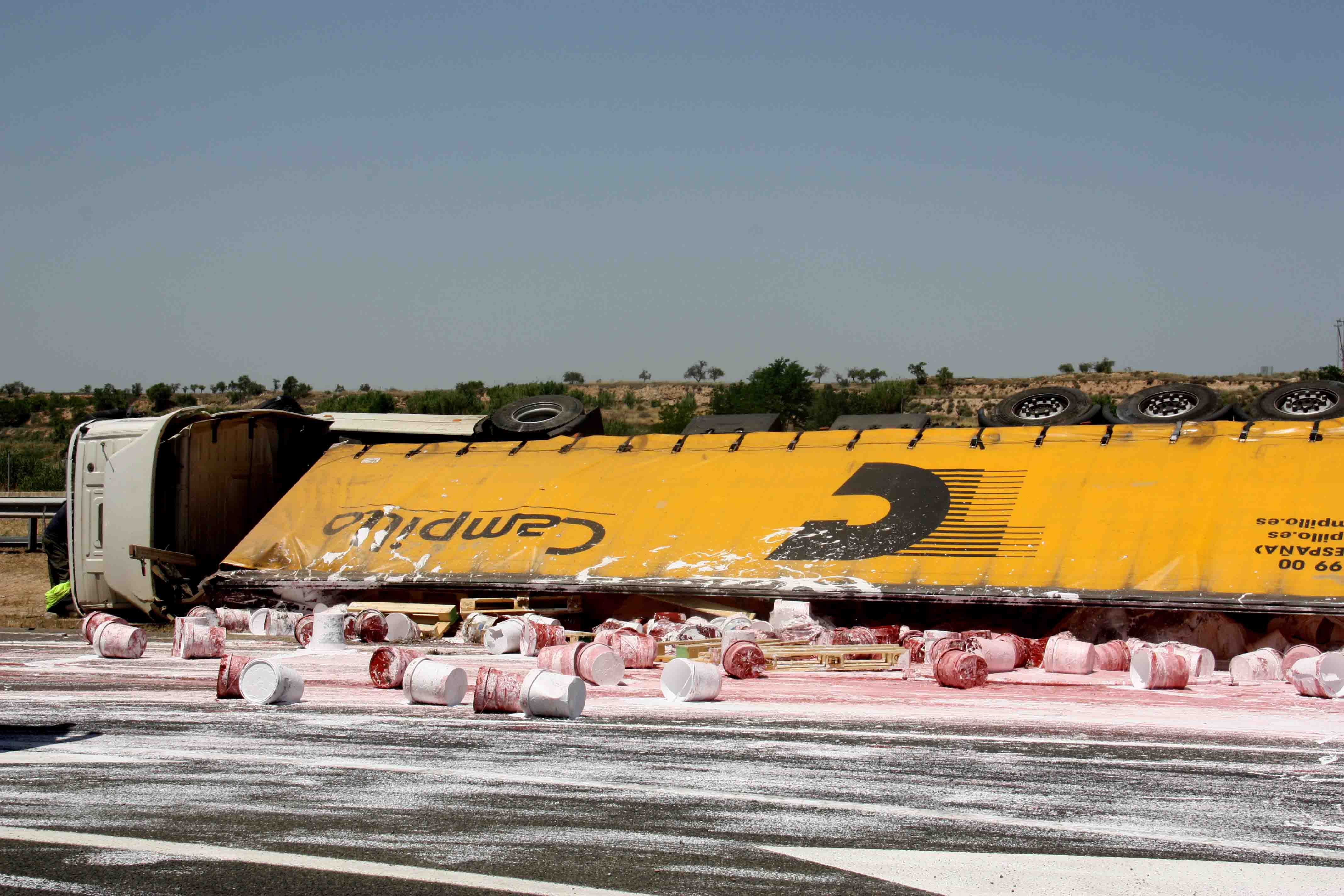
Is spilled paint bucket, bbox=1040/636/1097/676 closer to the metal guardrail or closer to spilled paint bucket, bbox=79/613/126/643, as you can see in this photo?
spilled paint bucket, bbox=79/613/126/643

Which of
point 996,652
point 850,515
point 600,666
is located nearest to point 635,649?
point 600,666

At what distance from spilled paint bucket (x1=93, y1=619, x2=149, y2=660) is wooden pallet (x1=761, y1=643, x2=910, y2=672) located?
19.4 feet

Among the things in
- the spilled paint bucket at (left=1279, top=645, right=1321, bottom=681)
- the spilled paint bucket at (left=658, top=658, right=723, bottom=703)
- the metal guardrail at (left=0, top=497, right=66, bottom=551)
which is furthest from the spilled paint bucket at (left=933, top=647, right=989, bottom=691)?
the metal guardrail at (left=0, top=497, right=66, bottom=551)

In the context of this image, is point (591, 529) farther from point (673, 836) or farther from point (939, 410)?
point (939, 410)

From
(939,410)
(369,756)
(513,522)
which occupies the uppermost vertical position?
(939,410)

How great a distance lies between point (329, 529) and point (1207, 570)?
1029 centimetres

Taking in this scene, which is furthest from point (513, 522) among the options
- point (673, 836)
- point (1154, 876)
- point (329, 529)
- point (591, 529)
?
point (1154, 876)

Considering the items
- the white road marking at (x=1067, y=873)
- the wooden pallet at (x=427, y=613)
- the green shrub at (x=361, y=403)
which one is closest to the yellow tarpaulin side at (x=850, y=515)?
the wooden pallet at (x=427, y=613)

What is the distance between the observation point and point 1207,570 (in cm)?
1159

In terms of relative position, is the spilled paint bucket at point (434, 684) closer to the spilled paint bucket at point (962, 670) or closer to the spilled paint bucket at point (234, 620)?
the spilled paint bucket at point (962, 670)

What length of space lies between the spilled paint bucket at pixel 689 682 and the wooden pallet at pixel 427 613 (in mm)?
5628

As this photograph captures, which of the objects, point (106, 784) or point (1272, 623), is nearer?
point (106, 784)

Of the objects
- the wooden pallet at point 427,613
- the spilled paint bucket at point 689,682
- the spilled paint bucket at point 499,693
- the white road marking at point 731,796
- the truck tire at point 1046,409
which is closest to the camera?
the white road marking at point 731,796

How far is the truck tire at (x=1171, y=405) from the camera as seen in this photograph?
14719mm
